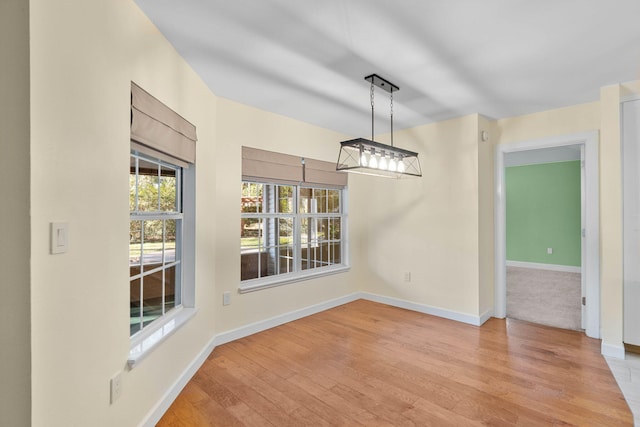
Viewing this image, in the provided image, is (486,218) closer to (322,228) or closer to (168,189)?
(322,228)

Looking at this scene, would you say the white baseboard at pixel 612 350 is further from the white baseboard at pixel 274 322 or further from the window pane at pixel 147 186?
the window pane at pixel 147 186

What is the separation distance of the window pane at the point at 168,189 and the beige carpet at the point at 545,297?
4.25 meters

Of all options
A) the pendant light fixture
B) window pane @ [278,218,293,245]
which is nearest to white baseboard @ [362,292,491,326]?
window pane @ [278,218,293,245]

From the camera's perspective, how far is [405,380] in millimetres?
2629

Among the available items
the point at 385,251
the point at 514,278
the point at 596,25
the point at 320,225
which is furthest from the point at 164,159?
the point at 514,278

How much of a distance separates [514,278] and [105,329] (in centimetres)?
688

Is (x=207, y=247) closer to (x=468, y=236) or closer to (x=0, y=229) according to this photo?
(x=0, y=229)

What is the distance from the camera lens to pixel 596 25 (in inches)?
81.2

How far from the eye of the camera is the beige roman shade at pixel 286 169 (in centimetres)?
358

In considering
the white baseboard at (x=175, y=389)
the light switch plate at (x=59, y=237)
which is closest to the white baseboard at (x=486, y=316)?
the white baseboard at (x=175, y=389)

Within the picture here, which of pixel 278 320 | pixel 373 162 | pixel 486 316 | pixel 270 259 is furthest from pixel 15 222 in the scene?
pixel 486 316

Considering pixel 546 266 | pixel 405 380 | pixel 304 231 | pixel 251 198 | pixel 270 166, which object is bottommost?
pixel 405 380

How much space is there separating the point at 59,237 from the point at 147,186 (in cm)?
101

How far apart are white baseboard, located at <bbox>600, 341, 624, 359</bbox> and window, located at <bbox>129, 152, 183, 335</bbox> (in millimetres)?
3944
